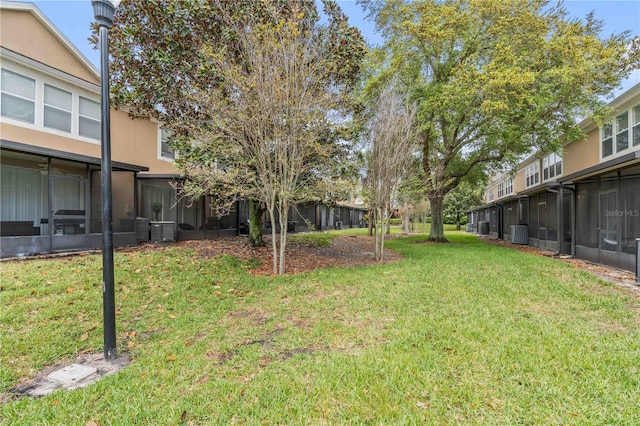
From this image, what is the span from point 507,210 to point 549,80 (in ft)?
41.2

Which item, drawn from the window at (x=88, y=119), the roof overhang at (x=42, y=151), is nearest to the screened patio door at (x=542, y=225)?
the roof overhang at (x=42, y=151)

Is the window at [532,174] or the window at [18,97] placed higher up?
the window at [18,97]

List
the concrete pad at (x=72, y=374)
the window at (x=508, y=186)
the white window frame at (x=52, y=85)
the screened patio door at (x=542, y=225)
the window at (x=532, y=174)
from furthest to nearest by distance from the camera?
the window at (x=508, y=186)
the window at (x=532, y=174)
the screened patio door at (x=542, y=225)
the white window frame at (x=52, y=85)
the concrete pad at (x=72, y=374)

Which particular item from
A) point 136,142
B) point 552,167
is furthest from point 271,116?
point 552,167

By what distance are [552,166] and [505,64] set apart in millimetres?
9471

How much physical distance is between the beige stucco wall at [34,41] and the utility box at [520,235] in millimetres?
22120

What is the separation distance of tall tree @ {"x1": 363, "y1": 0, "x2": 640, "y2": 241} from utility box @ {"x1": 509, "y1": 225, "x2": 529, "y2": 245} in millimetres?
5197

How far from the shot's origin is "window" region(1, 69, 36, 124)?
9070 mm

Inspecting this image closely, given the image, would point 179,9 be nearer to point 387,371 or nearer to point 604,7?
point 387,371

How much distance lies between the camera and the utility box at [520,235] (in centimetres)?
1734

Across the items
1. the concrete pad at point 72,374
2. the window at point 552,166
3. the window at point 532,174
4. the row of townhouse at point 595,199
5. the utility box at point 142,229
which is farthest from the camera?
the window at point 532,174

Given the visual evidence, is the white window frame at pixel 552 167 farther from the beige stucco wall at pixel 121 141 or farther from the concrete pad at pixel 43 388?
the concrete pad at pixel 43 388

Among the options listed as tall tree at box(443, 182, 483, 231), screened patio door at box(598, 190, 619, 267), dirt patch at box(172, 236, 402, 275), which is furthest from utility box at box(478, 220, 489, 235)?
dirt patch at box(172, 236, 402, 275)

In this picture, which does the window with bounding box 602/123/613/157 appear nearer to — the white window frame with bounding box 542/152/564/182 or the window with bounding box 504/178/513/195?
Answer: the white window frame with bounding box 542/152/564/182
